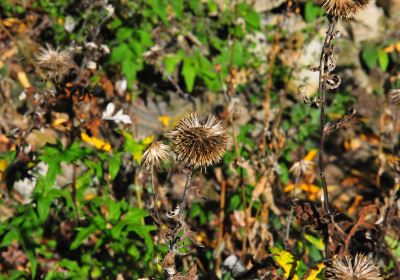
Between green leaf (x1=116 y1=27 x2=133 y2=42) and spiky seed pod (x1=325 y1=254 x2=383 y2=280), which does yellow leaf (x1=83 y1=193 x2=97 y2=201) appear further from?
spiky seed pod (x1=325 y1=254 x2=383 y2=280)

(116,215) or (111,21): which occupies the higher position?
(111,21)

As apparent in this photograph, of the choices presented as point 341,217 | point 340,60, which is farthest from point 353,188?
point 340,60

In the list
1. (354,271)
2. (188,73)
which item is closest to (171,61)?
(188,73)

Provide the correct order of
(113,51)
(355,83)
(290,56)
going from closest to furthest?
(113,51) < (290,56) < (355,83)

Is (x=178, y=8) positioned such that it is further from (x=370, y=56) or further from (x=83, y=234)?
(x=83, y=234)

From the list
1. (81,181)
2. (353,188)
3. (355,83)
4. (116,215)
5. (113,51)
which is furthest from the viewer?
(355,83)

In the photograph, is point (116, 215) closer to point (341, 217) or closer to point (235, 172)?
point (235, 172)

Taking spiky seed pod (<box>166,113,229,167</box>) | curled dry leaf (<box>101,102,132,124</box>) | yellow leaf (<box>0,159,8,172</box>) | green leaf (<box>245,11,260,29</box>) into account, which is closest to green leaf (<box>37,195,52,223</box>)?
yellow leaf (<box>0,159,8,172</box>)
